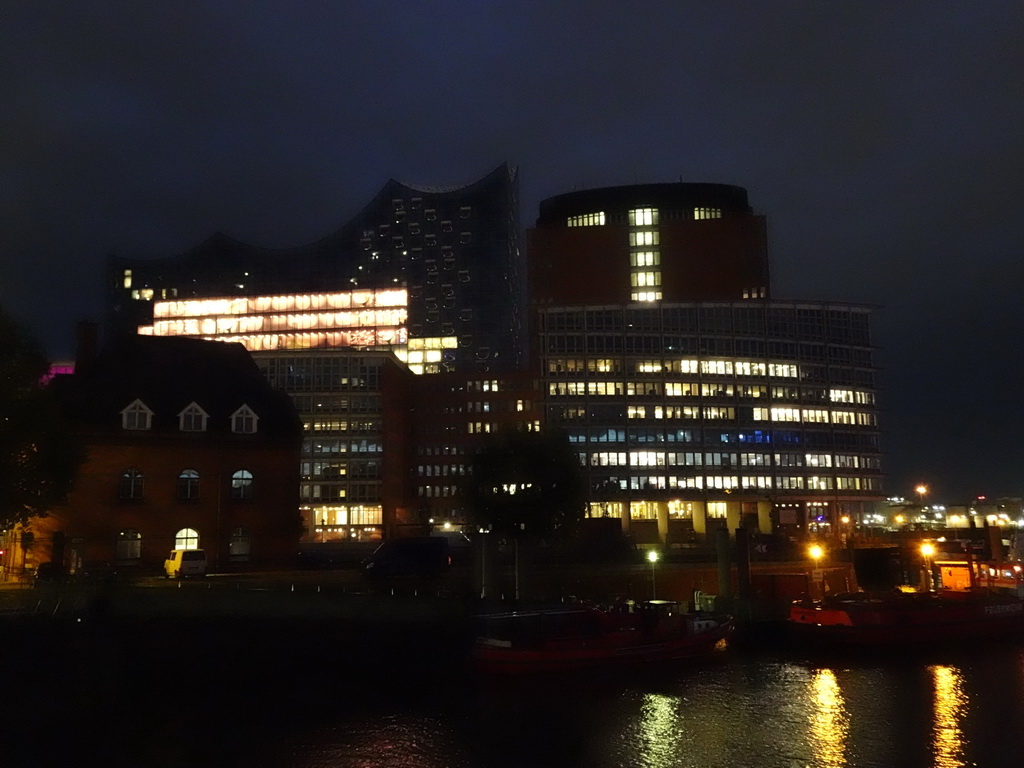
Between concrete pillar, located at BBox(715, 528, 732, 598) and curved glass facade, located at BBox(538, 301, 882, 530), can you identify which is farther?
curved glass facade, located at BBox(538, 301, 882, 530)

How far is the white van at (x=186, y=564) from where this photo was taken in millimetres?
48969

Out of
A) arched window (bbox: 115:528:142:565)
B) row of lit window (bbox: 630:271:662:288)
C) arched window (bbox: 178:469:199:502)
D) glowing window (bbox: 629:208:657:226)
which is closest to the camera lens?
arched window (bbox: 115:528:142:565)

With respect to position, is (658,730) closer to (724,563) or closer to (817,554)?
(724,563)

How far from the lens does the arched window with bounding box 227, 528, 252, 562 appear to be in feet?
183

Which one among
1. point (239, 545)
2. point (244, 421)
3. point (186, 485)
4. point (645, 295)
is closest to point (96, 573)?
point (186, 485)

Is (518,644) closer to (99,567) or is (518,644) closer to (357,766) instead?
(357,766)

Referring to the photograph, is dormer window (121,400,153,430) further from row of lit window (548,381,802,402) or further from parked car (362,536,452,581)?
row of lit window (548,381,802,402)

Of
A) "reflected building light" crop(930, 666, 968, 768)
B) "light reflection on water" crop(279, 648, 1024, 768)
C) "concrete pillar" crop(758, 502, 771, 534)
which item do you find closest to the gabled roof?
"light reflection on water" crop(279, 648, 1024, 768)

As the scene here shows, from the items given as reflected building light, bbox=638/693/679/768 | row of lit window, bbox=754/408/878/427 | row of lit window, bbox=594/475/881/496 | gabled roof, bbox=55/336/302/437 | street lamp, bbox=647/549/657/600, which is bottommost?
reflected building light, bbox=638/693/679/768

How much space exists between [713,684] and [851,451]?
283 ft

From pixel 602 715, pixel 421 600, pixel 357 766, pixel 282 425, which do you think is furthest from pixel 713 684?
pixel 282 425

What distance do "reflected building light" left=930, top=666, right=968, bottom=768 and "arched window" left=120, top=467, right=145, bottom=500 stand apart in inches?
1806

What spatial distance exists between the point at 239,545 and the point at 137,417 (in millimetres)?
10777

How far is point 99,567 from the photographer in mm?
50375
